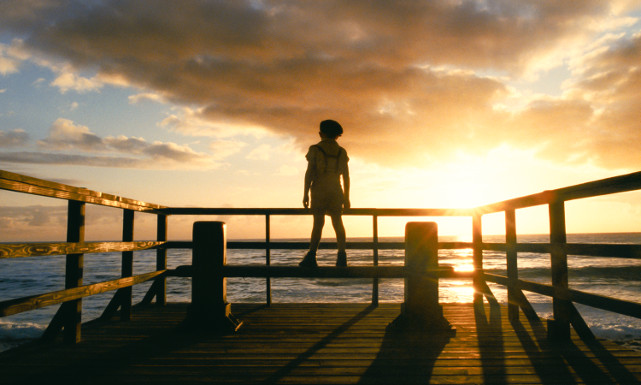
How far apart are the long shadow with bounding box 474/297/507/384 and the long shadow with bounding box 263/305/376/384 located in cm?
122

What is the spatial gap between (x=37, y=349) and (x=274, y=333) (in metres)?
1.90

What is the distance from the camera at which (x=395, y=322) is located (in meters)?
4.09

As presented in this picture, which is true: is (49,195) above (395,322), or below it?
above

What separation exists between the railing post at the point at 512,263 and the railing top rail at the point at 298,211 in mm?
1130

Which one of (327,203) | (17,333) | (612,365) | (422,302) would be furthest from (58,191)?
(17,333)

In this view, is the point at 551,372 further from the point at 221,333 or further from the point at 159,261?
the point at 159,261

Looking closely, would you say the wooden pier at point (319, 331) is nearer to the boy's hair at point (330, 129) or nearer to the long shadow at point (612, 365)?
the long shadow at point (612, 365)

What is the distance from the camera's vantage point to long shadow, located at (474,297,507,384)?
2.76m

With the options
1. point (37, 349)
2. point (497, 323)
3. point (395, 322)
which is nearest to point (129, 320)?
point (37, 349)

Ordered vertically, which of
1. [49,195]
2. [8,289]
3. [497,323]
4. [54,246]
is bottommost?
[8,289]

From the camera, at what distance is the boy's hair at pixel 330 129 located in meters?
4.70

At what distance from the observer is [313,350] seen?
3.35 meters

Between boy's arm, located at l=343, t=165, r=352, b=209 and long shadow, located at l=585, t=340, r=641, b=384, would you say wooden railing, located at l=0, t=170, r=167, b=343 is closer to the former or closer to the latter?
boy's arm, located at l=343, t=165, r=352, b=209

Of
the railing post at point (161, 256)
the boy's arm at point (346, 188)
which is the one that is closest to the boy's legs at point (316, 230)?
the boy's arm at point (346, 188)
